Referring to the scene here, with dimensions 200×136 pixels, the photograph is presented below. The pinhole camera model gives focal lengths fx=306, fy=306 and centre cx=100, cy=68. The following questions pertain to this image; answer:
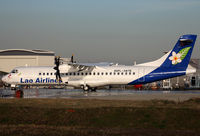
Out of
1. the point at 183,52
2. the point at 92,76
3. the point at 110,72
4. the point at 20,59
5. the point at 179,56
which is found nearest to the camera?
the point at 183,52

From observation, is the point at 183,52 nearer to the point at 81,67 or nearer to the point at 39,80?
the point at 81,67

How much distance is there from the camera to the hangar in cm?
8224

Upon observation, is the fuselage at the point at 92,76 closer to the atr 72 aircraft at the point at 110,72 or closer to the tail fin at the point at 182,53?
the atr 72 aircraft at the point at 110,72

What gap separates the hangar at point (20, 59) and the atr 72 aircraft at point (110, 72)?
4274cm

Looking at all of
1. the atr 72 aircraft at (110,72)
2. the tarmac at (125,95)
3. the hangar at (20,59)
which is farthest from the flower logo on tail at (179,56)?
the hangar at (20,59)

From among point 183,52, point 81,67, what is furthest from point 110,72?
point 183,52

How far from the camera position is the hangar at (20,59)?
82.2m

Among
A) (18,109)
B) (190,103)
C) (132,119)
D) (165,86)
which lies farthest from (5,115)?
(165,86)

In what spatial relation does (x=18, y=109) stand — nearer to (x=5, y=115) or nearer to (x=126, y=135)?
(x=5, y=115)

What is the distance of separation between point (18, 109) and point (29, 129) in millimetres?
5119

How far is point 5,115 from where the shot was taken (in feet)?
60.0

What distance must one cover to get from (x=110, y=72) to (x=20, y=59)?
51.8 meters

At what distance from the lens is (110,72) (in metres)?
37.1

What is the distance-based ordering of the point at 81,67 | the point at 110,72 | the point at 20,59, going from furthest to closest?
1. the point at 20,59
2. the point at 81,67
3. the point at 110,72
